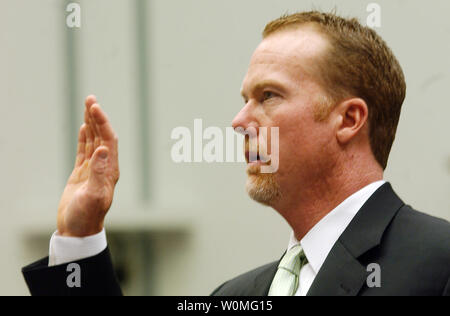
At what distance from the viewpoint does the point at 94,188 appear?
2.02 m

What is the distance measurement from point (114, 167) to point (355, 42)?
66 centimetres

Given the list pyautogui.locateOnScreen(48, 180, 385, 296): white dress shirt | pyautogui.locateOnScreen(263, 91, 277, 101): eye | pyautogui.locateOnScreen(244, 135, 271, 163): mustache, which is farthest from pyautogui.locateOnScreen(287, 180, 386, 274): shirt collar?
pyautogui.locateOnScreen(263, 91, 277, 101): eye

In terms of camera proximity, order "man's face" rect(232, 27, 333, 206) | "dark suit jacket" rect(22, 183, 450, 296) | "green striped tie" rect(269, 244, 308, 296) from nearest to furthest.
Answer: "dark suit jacket" rect(22, 183, 450, 296), "green striped tie" rect(269, 244, 308, 296), "man's face" rect(232, 27, 333, 206)

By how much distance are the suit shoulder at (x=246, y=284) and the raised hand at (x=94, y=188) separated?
0.39 m

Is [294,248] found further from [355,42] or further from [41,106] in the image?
[41,106]

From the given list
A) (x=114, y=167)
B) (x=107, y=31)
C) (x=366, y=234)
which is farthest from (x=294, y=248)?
(x=107, y=31)

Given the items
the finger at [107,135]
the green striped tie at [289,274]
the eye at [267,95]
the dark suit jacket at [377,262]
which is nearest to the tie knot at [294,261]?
the green striped tie at [289,274]

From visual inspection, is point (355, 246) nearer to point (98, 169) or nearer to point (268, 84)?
point (268, 84)

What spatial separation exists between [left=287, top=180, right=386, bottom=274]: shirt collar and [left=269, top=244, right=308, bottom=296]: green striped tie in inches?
1.1

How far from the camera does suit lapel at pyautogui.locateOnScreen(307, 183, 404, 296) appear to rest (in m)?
1.82

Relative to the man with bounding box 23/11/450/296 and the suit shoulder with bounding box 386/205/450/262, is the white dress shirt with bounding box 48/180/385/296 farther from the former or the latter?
the suit shoulder with bounding box 386/205/450/262

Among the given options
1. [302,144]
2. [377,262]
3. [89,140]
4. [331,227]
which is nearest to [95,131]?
[89,140]

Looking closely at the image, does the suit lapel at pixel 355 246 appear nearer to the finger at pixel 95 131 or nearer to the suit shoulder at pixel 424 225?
the suit shoulder at pixel 424 225

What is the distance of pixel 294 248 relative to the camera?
2055 mm
